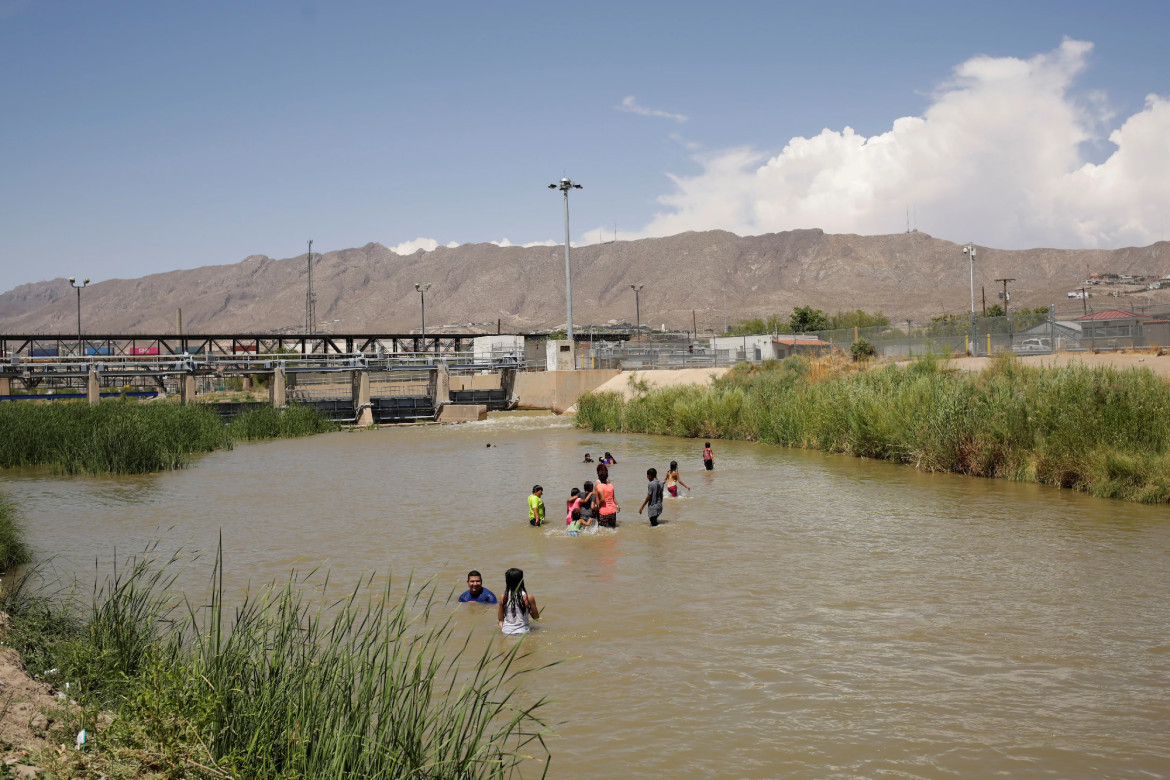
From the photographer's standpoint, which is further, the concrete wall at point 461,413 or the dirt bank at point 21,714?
the concrete wall at point 461,413

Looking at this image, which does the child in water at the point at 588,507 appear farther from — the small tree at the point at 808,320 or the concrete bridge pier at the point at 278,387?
the small tree at the point at 808,320

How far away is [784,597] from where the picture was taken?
1008cm

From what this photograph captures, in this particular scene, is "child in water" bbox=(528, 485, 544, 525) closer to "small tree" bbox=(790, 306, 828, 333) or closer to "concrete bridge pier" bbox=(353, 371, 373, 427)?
"concrete bridge pier" bbox=(353, 371, 373, 427)

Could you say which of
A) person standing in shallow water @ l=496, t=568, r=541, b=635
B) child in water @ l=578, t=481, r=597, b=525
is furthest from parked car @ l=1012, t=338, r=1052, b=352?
person standing in shallow water @ l=496, t=568, r=541, b=635

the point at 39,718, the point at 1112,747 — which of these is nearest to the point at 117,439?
the point at 39,718

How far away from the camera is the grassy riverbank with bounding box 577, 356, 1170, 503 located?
15.9 meters

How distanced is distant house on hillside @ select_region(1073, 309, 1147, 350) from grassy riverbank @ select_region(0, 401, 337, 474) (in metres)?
31.7

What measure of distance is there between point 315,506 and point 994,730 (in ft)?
47.4

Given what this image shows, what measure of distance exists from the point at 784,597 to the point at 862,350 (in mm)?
31108

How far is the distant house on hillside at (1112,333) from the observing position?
3238 centimetres

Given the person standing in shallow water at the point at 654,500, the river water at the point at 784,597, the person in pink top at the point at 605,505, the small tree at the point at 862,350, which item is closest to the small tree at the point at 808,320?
the small tree at the point at 862,350

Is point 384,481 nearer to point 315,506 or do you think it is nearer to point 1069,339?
point 315,506

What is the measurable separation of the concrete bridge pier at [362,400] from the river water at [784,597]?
20.8m

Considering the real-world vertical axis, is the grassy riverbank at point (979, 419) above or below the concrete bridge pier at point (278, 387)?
below
